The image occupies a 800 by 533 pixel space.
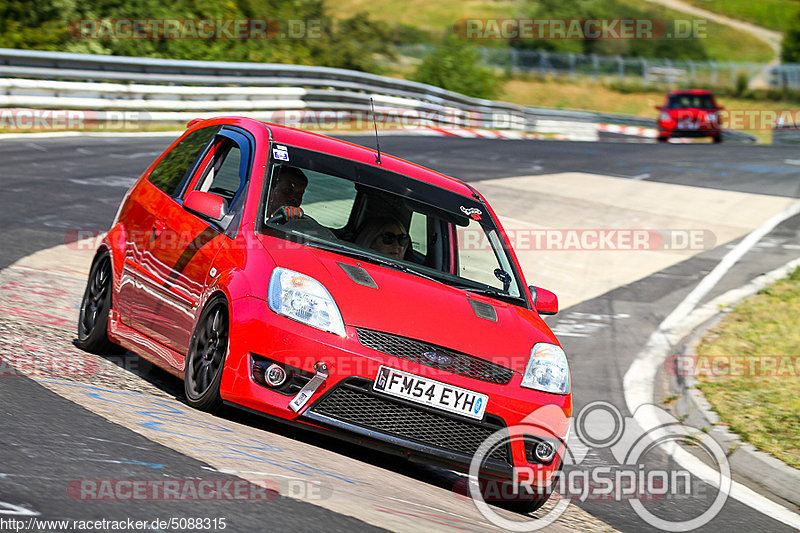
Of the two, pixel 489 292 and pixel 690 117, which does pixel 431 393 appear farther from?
pixel 690 117

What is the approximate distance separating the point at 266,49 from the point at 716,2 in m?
81.4

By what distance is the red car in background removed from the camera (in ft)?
115

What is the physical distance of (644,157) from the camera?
24203mm

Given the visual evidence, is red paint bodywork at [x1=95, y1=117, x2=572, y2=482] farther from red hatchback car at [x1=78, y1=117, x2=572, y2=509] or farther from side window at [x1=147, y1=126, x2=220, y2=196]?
side window at [x1=147, y1=126, x2=220, y2=196]

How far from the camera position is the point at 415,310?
5.45m

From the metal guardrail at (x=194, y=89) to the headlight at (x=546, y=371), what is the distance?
483 inches

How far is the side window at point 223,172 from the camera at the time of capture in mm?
6367

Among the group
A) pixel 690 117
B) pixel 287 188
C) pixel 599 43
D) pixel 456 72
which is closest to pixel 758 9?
pixel 599 43

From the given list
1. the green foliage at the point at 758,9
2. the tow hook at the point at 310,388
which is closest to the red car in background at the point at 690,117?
the tow hook at the point at 310,388

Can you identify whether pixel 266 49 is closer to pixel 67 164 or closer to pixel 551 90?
pixel 67 164

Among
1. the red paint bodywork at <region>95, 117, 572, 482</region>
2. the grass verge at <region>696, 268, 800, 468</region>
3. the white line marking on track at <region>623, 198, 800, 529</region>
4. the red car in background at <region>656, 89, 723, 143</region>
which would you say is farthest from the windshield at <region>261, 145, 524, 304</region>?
the red car in background at <region>656, 89, 723, 143</region>

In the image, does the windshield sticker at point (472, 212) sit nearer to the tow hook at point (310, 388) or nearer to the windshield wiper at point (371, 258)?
the windshield wiper at point (371, 258)

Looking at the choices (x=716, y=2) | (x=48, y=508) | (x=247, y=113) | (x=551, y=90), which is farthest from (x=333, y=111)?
(x=716, y=2)

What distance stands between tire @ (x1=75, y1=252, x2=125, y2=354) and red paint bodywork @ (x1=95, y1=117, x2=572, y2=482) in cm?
15
